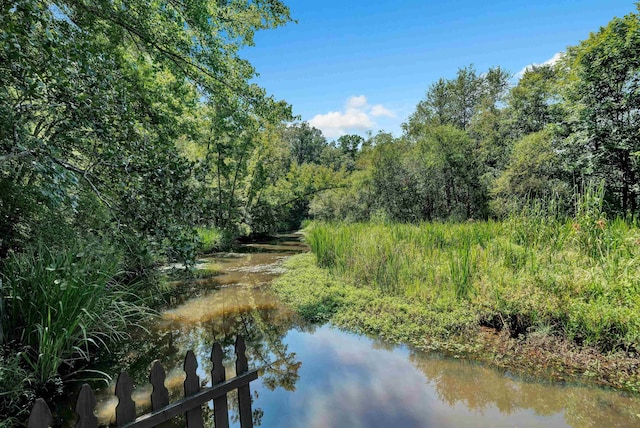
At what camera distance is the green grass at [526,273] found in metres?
3.32

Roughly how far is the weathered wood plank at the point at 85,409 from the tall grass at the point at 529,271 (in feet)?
12.3

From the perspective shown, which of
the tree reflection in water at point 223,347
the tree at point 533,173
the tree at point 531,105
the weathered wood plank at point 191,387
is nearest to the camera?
the weathered wood plank at point 191,387

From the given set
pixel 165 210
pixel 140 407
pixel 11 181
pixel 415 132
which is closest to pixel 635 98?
pixel 415 132

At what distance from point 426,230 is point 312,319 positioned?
3232mm

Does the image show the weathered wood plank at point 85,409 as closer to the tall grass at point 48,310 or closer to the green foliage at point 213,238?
the tall grass at point 48,310

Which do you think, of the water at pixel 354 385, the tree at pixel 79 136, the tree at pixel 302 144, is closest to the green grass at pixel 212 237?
the water at pixel 354 385

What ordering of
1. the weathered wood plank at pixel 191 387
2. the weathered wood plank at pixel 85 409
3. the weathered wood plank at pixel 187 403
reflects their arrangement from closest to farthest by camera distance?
1. the weathered wood plank at pixel 85 409
2. the weathered wood plank at pixel 187 403
3. the weathered wood plank at pixel 191 387

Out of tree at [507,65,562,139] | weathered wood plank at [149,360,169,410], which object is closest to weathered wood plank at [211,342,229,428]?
weathered wood plank at [149,360,169,410]

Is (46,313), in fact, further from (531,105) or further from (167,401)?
(531,105)

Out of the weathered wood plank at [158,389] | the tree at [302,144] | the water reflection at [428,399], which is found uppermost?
the tree at [302,144]

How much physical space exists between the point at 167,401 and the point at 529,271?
423 cm

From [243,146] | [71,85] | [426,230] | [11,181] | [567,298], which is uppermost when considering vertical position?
[243,146]

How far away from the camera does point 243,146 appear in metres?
15.1

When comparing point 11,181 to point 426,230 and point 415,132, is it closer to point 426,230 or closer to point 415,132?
point 426,230
